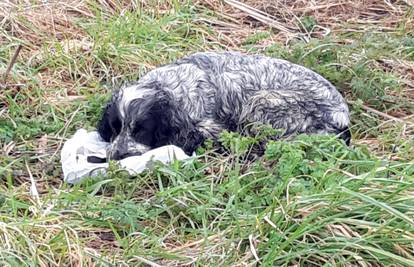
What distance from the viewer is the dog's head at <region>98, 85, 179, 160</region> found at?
4957 mm

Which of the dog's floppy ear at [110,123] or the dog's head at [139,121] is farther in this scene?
the dog's floppy ear at [110,123]

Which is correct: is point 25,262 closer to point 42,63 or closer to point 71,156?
point 71,156

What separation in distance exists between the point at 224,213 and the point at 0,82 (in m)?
2.37

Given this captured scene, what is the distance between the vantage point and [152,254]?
385cm

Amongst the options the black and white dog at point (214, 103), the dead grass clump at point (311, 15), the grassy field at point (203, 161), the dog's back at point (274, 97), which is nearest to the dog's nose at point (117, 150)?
the black and white dog at point (214, 103)

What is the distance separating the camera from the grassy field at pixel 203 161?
12.4ft

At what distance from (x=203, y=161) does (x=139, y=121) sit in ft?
1.43

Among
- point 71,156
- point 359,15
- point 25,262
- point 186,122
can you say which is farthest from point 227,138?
point 359,15

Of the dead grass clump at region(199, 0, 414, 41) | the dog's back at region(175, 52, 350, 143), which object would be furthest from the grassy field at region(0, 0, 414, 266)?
the dog's back at region(175, 52, 350, 143)

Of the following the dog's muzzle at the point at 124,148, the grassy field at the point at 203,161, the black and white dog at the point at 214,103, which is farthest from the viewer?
the black and white dog at the point at 214,103

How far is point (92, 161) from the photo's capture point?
494 cm

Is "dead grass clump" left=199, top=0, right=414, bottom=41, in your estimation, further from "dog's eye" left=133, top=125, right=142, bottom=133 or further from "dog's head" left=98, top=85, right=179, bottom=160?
"dog's eye" left=133, top=125, right=142, bottom=133

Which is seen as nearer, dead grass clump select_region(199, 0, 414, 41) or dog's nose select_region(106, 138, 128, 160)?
dog's nose select_region(106, 138, 128, 160)

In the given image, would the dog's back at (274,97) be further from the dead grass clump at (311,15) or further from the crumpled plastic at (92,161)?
the dead grass clump at (311,15)
